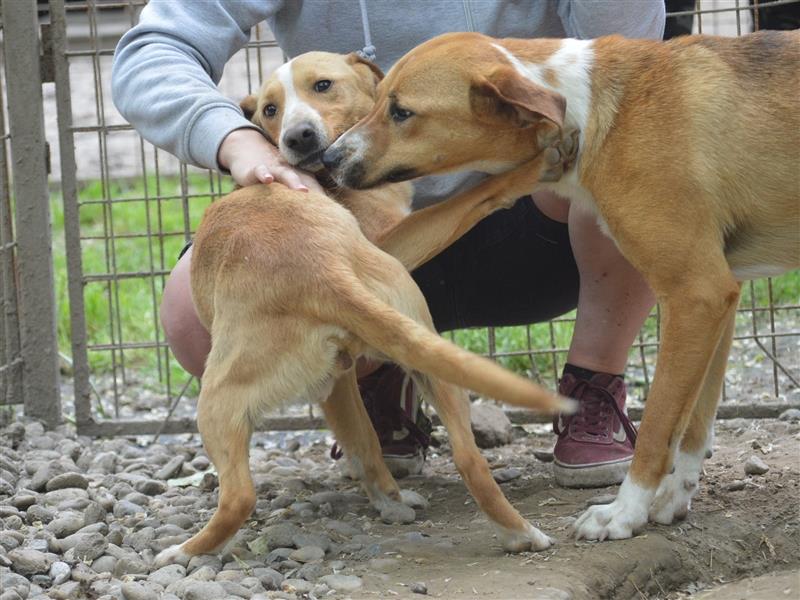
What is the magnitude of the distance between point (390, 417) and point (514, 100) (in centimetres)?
130

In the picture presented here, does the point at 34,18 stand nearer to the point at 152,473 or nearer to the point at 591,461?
the point at 152,473

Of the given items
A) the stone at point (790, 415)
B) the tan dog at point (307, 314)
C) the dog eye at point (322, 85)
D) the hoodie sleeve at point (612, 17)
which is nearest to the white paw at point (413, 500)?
the tan dog at point (307, 314)

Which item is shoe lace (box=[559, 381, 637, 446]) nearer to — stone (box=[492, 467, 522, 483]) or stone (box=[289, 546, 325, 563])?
stone (box=[492, 467, 522, 483])

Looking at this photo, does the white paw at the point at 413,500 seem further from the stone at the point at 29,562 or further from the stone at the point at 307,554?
the stone at the point at 29,562

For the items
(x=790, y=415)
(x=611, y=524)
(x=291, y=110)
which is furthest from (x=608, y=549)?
(x=790, y=415)

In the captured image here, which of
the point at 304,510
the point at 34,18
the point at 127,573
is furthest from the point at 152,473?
the point at 34,18

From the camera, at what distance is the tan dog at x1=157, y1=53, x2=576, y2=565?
248 centimetres

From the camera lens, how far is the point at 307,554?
2.73 metres

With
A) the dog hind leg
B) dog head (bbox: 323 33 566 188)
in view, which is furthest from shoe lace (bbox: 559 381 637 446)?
dog head (bbox: 323 33 566 188)

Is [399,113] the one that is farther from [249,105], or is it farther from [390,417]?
[390,417]

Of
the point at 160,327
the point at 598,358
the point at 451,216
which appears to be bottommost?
the point at 160,327

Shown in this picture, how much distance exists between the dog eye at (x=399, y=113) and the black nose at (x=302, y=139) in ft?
1.11

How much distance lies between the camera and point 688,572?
2.72m

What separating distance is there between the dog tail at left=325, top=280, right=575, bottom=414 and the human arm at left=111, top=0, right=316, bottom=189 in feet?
1.73
